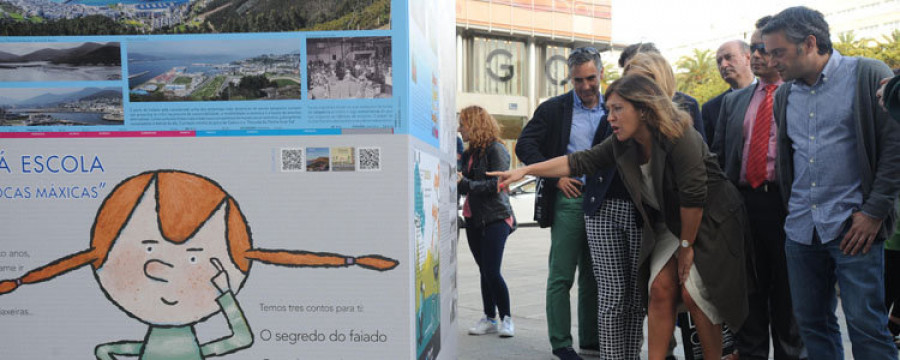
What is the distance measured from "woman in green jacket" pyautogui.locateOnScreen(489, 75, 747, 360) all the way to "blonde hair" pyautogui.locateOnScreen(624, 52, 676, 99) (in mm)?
355

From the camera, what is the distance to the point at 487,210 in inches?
221

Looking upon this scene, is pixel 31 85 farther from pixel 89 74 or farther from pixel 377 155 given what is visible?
pixel 377 155

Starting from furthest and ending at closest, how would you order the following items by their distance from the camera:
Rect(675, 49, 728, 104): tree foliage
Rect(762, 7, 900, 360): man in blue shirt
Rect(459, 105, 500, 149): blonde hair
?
1. Rect(675, 49, 728, 104): tree foliage
2. Rect(459, 105, 500, 149): blonde hair
3. Rect(762, 7, 900, 360): man in blue shirt

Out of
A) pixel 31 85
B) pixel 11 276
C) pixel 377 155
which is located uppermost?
pixel 31 85

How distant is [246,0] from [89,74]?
0.57 meters

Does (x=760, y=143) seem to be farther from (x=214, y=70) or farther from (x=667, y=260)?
(x=214, y=70)

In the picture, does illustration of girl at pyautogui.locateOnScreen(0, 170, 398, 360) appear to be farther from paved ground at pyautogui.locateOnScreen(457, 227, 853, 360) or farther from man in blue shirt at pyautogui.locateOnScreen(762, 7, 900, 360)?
paved ground at pyautogui.locateOnScreen(457, 227, 853, 360)

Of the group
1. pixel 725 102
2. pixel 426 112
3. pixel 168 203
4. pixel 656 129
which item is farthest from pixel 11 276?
pixel 725 102

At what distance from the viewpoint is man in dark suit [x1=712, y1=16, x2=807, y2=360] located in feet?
14.0

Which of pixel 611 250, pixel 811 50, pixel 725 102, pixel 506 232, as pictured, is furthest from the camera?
pixel 506 232

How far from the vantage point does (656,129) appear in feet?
12.1

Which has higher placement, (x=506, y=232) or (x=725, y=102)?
(x=725, y=102)

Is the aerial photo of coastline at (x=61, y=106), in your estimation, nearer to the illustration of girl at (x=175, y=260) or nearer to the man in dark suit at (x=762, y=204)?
the illustration of girl at (x=175, y=260)

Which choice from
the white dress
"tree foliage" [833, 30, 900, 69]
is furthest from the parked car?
"tree foliage" [833, 30, 900, 69]
